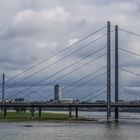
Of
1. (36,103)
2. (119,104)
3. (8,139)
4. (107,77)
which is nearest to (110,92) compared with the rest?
(107,77)

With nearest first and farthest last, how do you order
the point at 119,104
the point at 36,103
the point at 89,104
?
the point at 119,104 < the point at 89,104 < the point at 36,103

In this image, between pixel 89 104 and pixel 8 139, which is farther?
pixel 89 104

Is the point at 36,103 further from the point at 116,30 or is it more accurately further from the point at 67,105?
the point at 116,30

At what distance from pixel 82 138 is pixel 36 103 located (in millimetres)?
95691

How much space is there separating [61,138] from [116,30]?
195ft

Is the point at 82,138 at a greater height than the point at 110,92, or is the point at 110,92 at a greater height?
the point at 110,92

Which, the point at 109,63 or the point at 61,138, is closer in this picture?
the point at 61,138

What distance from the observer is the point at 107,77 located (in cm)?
12469

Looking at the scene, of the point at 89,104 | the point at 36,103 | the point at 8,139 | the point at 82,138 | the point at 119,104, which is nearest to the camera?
the point at 8,139

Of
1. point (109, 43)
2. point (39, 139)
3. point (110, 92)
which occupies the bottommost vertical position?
point (39, 139)

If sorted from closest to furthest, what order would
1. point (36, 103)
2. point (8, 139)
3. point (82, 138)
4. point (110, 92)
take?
point (8, 139)
point (82, 138)
point (110, 92)
point (36, 103)

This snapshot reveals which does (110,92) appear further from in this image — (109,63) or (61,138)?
(61,138)

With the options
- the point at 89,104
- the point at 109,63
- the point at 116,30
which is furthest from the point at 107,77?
the point at 89,104

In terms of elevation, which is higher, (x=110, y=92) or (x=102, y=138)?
(x=110, y=92)
